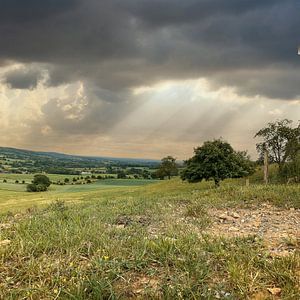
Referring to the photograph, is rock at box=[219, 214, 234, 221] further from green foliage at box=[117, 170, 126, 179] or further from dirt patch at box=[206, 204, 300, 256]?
green foliage at box=[117, 170, 126, 179]

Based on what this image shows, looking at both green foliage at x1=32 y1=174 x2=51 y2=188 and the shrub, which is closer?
the shrub

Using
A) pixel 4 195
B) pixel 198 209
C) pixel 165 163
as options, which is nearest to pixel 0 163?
pixel 4 195

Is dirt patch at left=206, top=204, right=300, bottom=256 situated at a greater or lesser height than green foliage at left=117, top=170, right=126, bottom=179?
greater

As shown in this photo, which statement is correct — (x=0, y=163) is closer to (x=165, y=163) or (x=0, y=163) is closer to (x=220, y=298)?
(x=165, y=163)

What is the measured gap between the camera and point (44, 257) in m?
5.05

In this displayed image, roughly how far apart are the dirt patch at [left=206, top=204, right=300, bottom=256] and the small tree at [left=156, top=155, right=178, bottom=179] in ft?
204

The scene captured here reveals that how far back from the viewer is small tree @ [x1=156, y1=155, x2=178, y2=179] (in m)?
72.9

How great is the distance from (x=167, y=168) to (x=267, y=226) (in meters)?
66.2

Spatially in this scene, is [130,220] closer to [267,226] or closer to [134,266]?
[267,226]

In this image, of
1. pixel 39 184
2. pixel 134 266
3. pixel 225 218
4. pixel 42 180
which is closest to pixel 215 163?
pixel 225 218

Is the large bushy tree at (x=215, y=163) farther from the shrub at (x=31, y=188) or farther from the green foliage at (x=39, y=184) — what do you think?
the shrub at (x=31, y=188)

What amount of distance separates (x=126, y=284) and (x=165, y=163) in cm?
6996

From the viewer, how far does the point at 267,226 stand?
25.1ft

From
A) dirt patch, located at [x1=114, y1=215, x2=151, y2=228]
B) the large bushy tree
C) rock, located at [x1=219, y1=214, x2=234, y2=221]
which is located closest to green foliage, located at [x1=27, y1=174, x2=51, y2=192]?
the large bushy tree
